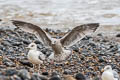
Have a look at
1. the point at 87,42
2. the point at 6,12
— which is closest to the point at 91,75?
the point at 87,42

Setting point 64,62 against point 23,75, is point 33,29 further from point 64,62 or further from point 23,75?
point 23,75

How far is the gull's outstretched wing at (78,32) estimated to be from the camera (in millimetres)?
9953

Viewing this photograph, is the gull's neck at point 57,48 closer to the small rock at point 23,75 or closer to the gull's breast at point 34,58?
the gull's breast at point 34,58

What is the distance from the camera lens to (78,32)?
10070 mm

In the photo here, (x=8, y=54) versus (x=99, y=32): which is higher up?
A: (x=8, y=54)

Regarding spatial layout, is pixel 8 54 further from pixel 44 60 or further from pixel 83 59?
pixel 83 59

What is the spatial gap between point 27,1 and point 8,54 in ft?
45.2

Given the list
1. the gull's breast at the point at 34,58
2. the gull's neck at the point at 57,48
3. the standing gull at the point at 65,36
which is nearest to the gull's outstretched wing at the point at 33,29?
the standing gull at the point at 65,36

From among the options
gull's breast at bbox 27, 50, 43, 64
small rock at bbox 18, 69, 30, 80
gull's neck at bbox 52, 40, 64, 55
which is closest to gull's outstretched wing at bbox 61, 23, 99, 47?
gull's neck at bbox 52, 40, 64, 55

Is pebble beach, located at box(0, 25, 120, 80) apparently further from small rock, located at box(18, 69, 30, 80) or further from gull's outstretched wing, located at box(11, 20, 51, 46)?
gull's outstretched wing, located at box(11, 20, 51, 46)

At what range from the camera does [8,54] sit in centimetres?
1052

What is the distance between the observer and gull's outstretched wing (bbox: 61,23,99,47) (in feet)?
32.7

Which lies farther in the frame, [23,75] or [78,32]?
[78,32]

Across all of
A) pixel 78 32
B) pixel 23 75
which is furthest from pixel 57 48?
pixel 23 75
